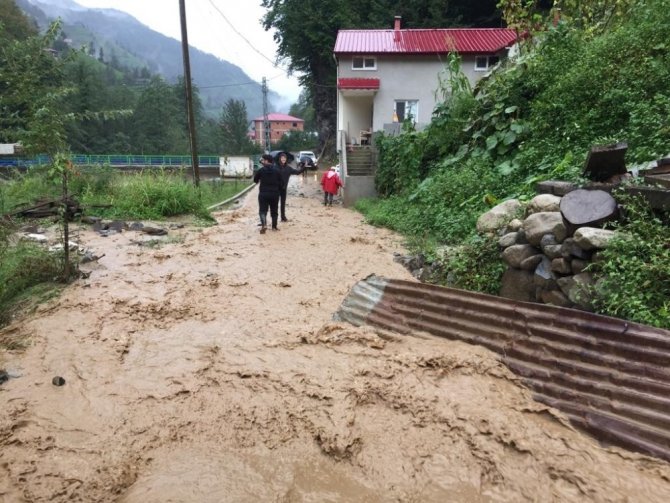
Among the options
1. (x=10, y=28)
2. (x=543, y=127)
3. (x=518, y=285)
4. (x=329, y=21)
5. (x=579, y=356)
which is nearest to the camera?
(x=579, y=356)

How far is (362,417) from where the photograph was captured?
117 inches

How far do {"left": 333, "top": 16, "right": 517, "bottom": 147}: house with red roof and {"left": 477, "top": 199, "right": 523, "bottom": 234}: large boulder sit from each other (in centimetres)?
1701

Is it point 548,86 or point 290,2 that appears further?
point 290,2

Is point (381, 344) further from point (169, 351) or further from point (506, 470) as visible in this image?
point (169, 351)

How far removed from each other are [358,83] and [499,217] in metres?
18.8

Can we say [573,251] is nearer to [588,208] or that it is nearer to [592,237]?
[592,237]

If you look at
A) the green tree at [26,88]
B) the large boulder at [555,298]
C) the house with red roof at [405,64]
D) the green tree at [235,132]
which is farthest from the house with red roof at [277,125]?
the large boulder at [555,298]

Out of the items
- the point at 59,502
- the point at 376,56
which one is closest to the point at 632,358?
the point at 59,502

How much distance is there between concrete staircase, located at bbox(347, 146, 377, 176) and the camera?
1688cm

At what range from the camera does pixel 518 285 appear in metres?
4.36

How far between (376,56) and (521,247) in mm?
20723

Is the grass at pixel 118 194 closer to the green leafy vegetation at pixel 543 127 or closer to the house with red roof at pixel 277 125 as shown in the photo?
the green leafy vegetation at pixel 543 127

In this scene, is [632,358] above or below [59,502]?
above

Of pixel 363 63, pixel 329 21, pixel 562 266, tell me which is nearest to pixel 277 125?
pixel 329 21
